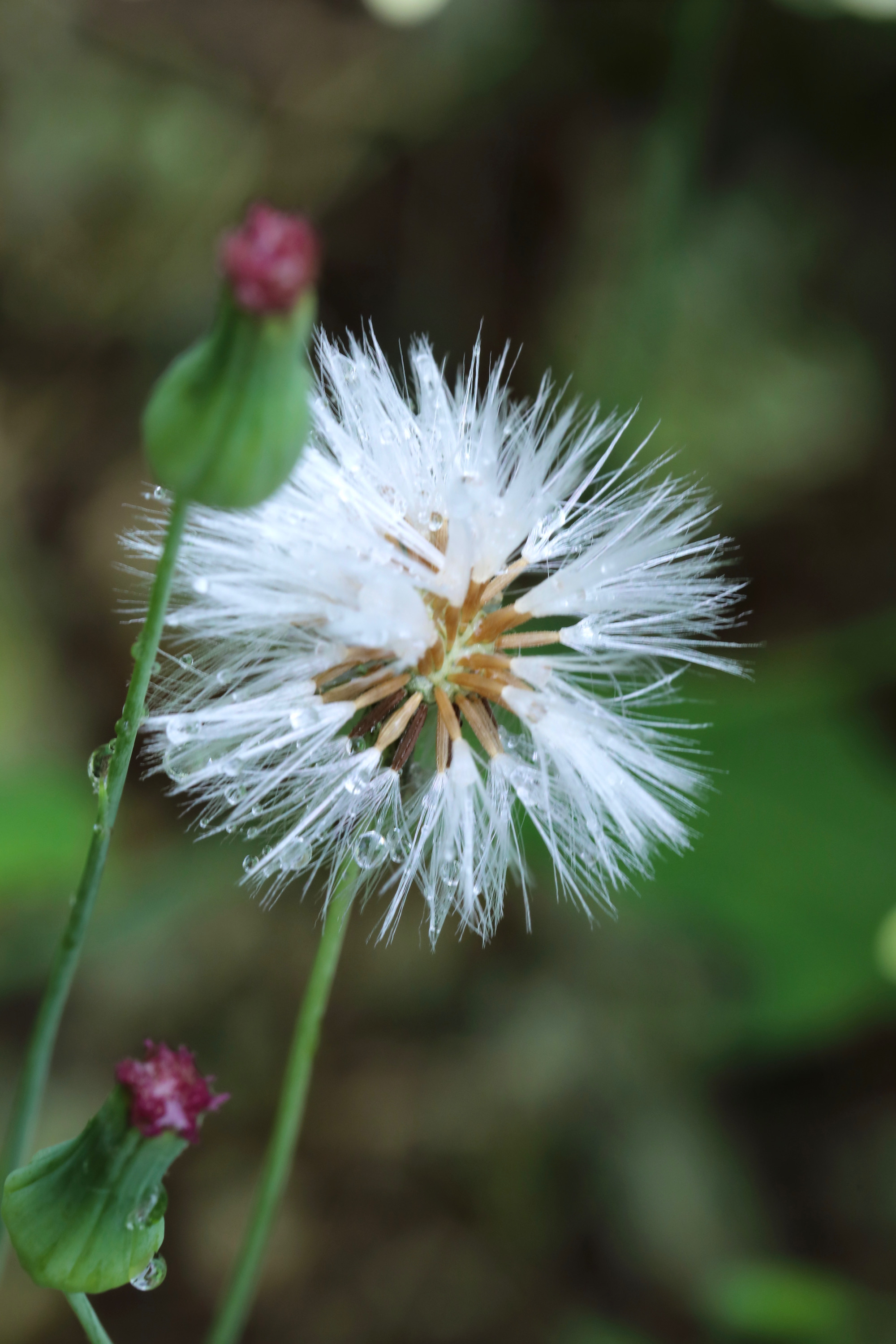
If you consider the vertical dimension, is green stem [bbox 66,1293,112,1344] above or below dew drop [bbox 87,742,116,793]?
below

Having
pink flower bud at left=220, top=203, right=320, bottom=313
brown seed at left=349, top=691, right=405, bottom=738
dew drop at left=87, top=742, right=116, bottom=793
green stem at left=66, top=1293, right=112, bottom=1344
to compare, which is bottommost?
green stem at left=66, top=1293, right=112, bottom=1344

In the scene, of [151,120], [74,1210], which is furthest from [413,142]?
[74,1210]

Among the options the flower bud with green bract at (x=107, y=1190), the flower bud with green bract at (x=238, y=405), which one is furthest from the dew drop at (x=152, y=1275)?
the flower bud with green bract at (x=238, y=405)

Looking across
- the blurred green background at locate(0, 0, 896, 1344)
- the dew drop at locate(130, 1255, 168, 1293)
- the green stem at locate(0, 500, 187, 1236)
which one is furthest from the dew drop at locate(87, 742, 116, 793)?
the blurred green background at locate(0, 0, 896, 1344)

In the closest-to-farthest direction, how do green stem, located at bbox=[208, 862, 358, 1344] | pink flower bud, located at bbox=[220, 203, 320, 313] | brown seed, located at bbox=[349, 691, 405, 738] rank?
1. pink flower bud, located at bbox=[220, 203, 320, 313]
2. green stem, located at bbox=[208, 862, 358, 1344]
3. brown seed, located at bbox=[349, 691, 405, 738]

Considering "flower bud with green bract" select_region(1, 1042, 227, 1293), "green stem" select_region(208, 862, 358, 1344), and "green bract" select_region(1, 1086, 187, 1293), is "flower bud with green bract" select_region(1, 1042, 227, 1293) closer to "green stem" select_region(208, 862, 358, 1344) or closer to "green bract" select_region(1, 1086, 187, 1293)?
"green bract" select_region(1, 1086, 187, 1293)

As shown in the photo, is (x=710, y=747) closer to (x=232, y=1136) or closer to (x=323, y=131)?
(x=232, y=1136)

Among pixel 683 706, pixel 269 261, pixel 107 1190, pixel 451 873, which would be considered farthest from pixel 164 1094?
pixel 683 706
